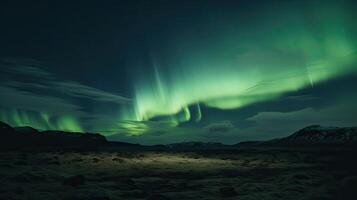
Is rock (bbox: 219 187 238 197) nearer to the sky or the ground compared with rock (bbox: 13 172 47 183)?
nearer to the ground

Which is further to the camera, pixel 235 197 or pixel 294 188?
pixel 294 188

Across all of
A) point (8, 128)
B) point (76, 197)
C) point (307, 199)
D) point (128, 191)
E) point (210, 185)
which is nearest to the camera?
point (76, 197)

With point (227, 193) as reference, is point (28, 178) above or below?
above

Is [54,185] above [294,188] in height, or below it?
above

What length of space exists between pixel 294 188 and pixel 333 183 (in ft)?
14.6

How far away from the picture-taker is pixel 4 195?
16734 mm

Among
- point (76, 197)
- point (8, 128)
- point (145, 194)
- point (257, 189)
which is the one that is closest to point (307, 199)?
point (257, 189)

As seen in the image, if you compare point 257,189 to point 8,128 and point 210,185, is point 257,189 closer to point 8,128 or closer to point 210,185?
point 210,185

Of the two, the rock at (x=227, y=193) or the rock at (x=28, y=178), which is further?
the rock at (x=28, y=178)

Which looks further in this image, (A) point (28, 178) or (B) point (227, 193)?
(A) point (28, 178)

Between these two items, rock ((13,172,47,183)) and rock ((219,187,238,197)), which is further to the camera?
rock ((13,172,47,183))

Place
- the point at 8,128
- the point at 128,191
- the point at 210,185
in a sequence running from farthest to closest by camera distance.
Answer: the point at 8,128
the point at 210,185
the point at 128,191

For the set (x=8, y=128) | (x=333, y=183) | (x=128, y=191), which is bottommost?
(x=333, y=183)

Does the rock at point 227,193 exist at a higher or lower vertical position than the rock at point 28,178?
lower
